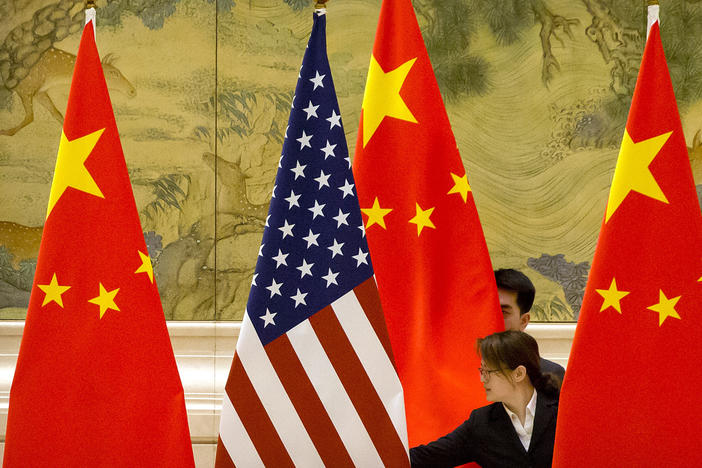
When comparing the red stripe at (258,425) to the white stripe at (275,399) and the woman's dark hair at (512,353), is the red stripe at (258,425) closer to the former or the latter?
the white stripe at (275,399)

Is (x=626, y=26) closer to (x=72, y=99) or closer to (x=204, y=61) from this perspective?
(x=204, y=61)

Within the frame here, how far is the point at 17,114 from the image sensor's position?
4246mm

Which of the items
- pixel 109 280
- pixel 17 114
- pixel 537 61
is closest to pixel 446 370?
pixel 109 280

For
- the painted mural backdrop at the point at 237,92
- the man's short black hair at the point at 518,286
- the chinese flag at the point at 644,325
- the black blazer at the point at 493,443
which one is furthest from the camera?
the painted mural backdrop at the point at 237,92

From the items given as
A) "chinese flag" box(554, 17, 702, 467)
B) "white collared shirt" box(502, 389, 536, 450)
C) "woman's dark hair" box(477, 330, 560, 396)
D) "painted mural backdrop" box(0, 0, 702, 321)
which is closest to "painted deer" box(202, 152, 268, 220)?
"painted mural backdrop" box(0, 0, 702, 321)

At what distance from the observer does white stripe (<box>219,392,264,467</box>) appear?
2.63 m

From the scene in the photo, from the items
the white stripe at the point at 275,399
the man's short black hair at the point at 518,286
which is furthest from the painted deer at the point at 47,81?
the man's short black hair at the point at 518,286

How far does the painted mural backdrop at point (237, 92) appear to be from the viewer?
4.24 meters

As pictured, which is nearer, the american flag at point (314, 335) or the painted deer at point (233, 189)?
the american flag at point (314, 335)

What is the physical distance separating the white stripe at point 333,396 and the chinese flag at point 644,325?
2.09ft

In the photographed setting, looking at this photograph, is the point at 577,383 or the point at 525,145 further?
the point at 525,145

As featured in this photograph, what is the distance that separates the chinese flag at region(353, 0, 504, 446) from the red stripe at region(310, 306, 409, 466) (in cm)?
30

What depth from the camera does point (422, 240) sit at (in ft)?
9.75

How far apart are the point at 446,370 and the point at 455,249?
17.7 inches
